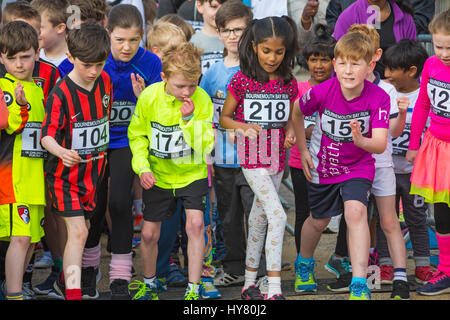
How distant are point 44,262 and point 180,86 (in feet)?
6.40

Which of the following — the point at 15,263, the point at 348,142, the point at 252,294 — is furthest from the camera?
the point at 252,294

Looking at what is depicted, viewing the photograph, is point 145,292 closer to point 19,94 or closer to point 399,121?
point 19,94

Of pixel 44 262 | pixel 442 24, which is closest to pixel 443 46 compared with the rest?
pixel 442 24

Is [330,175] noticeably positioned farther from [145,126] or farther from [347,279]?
[145,126]

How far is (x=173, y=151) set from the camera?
4848 millimetres

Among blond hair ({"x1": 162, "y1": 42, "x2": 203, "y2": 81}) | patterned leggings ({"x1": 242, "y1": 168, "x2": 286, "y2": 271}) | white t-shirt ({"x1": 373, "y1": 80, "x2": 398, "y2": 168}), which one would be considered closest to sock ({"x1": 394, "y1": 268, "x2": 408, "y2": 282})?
white t-shirt ({"x1": 373, "y1": 80, "x2": 398, "y2": 168})

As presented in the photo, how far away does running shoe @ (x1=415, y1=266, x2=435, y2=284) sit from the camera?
5379 mm

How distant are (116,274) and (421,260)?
7.17 ft

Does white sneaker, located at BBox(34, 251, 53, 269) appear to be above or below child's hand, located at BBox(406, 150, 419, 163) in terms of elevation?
below

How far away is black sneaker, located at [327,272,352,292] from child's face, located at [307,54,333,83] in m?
1.41

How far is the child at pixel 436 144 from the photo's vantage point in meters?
→ 4.94

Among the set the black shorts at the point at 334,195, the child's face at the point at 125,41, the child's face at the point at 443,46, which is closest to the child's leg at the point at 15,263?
the child's face at the point at 125,41

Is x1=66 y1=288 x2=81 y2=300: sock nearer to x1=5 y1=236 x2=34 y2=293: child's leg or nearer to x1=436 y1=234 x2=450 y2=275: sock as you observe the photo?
x1=5 y1=236 x2=34 y2=293: child's leg

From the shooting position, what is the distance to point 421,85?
5156 millimetres
